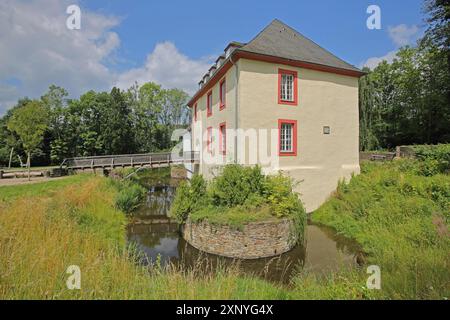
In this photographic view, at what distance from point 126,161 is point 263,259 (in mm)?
13243

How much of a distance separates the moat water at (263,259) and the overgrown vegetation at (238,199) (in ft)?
3.02

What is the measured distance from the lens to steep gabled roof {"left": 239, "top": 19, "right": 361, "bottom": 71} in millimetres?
10523

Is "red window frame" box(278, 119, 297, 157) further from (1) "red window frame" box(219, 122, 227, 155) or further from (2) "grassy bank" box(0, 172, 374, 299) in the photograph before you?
(2) "grassy bank" box(0, 172, 374, 299)

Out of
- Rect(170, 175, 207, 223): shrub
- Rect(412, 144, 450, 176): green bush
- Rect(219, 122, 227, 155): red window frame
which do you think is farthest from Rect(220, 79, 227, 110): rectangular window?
Rect(412, 144, 450, 176): green bush

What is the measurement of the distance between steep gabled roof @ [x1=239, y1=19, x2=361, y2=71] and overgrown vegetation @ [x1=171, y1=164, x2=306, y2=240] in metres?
5.64

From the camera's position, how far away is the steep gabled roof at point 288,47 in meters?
10.5

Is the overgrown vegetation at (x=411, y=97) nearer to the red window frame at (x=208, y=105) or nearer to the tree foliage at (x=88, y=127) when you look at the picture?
the red window frame at (x=208, y=105)

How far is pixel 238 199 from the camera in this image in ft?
26.4

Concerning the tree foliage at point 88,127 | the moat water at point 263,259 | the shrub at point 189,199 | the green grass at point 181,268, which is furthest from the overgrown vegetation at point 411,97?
the tree foliage at point 88,127

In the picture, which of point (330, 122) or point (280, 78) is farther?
point (330, 122)
